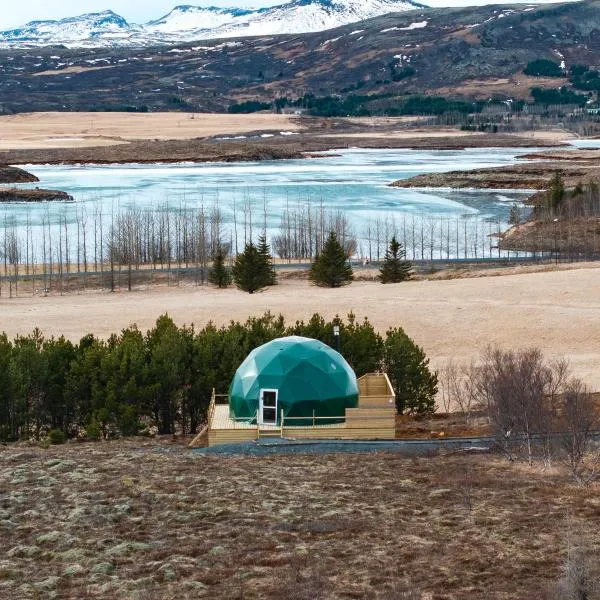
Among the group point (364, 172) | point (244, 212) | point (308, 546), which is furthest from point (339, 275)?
point (364, 172)

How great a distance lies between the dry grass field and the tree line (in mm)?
5859

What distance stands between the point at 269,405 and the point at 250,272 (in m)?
43.9

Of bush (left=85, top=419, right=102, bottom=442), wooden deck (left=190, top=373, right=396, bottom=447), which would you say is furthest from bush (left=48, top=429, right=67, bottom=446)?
wooden deck (left=190, top=373, right=396, bottom=447)

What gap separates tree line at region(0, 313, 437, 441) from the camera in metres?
34.2

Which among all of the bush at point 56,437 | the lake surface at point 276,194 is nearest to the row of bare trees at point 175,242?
the lake surface at point 276,194

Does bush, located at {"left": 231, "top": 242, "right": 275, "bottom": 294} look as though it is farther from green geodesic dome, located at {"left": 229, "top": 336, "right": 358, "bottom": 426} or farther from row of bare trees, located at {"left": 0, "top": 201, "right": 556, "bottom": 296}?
green geodesic dome, located at {"left": 229, "top": 336, "right": 358, "bottom": 426}

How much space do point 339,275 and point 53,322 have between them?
22701 mm

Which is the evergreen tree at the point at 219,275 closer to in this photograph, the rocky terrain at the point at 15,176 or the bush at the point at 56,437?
the bush at the point at 56,437

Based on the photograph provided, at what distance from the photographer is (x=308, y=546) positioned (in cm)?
2025

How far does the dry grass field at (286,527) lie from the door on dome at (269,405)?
2132 millimetres

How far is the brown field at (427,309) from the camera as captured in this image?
5191 cm

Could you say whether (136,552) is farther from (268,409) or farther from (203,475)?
(268,409)

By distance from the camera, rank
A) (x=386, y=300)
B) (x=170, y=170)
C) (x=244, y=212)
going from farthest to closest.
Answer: (x=170, y=170) → (x=244, y=212) → (x=386, y=300)

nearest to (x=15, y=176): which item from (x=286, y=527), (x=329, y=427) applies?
(x=329, y=427)
